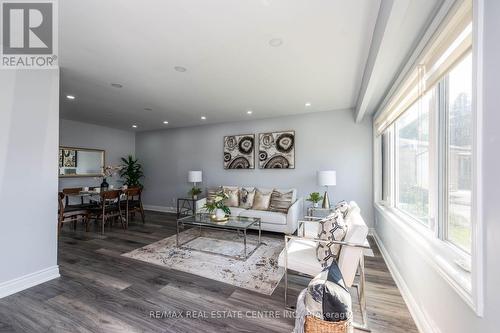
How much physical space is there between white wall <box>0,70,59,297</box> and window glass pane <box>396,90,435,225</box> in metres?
4.04

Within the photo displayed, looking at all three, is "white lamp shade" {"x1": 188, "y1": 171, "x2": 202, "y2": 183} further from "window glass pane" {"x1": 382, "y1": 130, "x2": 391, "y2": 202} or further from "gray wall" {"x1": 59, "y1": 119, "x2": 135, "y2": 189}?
"window glass pane" {"x1": 382, "y1": 130, "x2": 391, "y2": 202}

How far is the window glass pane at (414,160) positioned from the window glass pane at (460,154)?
28 cm

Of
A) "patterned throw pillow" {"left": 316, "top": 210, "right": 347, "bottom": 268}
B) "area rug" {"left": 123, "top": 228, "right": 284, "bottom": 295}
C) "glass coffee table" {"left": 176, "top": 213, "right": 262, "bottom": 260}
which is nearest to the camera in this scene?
"patterned throw pillow" {"left": 316, "top": 210, "right": 347, "bottom": 268}

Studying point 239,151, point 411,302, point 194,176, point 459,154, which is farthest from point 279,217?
point 459,154

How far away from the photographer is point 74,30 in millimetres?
1934

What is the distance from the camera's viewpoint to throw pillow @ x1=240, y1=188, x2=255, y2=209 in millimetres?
4730

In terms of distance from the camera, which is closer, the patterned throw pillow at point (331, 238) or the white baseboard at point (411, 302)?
the white baseboard at point (411, 302)

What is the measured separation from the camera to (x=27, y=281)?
7.52ft

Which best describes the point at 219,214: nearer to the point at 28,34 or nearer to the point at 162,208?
the point at 28,34

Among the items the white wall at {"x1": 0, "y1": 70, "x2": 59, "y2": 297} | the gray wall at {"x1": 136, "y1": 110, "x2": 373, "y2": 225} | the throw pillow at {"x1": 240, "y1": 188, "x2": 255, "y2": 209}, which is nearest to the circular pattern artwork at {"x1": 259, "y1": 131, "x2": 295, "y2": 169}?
the gray wall at {"x1": 136, "y1": 110, "x2": 373, "y2": 225}

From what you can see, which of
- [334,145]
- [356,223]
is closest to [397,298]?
[356,223]

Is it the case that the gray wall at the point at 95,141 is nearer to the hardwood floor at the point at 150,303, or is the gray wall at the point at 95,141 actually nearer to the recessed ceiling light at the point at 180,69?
the hardwood floor at the point at 150,303

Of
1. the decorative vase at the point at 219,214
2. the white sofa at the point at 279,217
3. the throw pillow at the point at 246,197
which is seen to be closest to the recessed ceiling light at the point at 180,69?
the decorative vase at the point at 219,214

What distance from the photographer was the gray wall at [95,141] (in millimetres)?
5301
